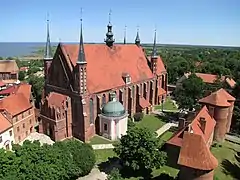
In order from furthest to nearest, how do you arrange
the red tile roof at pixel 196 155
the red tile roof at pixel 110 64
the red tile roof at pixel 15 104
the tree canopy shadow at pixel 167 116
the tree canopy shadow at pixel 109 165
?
the tree canopy shadow at pixel 167 116
the red tile roof at pixel 110 64
the red tile roof at pixel 15 104
the tree canopy shadow at pixel 109 165
the red tile roof at pixel 196 155

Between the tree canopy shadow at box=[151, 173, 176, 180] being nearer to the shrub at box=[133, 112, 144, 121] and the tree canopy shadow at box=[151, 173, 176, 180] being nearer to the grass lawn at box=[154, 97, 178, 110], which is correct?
the shrub at box=[133, 112, 144, 121]

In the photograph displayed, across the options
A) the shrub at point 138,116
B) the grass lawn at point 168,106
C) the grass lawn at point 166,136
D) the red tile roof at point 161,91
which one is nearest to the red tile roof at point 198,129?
the grass lawn at point 166,136

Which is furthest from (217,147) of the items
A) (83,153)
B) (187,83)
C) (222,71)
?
(222,71)

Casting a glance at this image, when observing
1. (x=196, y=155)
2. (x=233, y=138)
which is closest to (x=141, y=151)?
(x=196, y=155)

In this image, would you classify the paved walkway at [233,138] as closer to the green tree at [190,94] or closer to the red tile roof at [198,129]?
the red tile roof at [198,129]

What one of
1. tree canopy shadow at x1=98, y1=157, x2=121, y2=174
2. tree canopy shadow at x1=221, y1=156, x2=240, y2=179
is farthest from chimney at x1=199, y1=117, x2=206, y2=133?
tree canopy shadow at x1=98, y1=157, x2=121, y2=174

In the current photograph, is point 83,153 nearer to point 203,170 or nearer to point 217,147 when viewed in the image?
point 203,170
